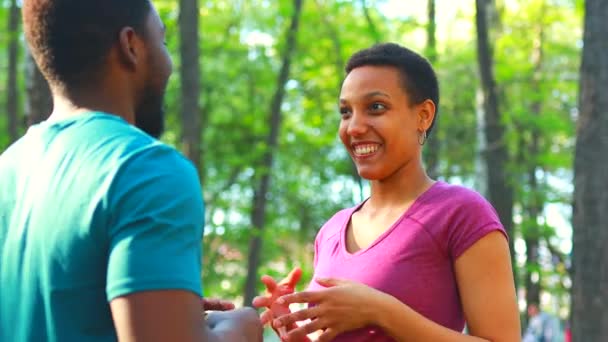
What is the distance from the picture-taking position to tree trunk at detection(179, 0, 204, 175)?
1186 centimetres

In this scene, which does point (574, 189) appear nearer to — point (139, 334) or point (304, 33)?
point (139, 334)

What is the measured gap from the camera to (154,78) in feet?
7.09

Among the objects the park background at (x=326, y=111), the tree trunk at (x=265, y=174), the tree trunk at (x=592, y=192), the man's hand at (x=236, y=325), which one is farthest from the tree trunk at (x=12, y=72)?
the man's hand at (x=236, y=325)

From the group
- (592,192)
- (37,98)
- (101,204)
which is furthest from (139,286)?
(592,192)

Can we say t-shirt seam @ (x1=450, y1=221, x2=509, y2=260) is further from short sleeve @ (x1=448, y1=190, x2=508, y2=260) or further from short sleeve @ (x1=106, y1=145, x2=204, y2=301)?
short sleeve @ (x1=106, y1=145, x2=204, y2=301)

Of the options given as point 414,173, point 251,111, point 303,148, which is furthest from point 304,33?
point 414,173

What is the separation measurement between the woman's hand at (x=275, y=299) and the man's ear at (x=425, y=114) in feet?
2.09

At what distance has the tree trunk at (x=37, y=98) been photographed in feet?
22.6

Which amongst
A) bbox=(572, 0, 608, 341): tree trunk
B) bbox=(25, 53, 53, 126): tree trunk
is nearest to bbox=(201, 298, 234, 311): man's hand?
bbox=(25, 53, 53, 126): tree trunk

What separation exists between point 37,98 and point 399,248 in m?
4.94

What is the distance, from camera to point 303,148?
23.3 metres

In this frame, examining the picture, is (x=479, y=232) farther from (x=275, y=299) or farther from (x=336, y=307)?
(x=275, y=299)

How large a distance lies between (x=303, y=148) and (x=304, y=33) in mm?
3949

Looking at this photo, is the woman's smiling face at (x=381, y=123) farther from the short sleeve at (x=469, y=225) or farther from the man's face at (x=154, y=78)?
the man's face at (x=154, y=78)
